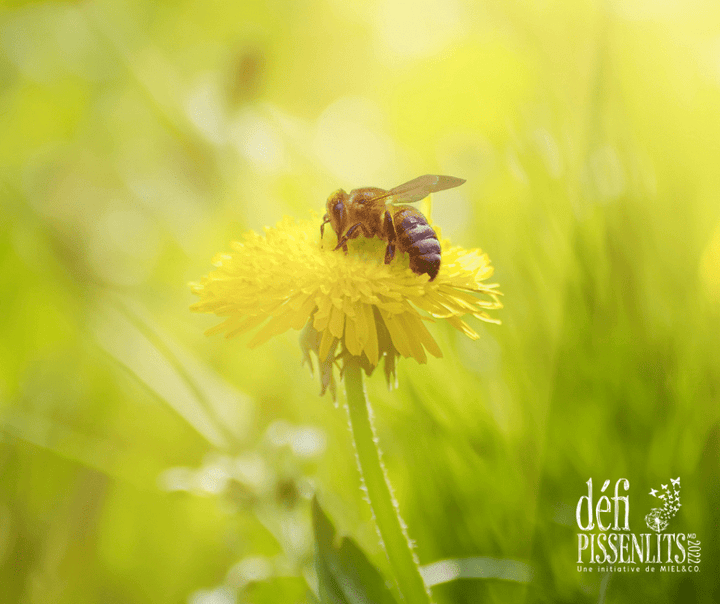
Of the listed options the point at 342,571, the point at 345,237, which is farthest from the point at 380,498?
the point at 345,237

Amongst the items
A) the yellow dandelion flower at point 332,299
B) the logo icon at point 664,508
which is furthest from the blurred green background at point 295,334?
the yellow dandelion flower at point 332,299

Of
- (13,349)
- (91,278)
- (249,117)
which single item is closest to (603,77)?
(249,117)

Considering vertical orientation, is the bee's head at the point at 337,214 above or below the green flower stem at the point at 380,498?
above

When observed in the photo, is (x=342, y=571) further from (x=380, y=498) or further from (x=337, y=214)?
(x=337, y=214)

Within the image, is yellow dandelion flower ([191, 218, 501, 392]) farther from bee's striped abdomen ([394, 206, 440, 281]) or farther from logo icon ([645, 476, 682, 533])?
logo icon ([645, 476, 682, 533])

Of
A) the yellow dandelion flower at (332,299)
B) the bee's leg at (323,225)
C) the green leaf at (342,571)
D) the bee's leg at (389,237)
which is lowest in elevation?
the green leaf at (342,571)

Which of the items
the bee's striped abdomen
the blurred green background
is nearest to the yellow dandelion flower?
the bee's striped abdomen

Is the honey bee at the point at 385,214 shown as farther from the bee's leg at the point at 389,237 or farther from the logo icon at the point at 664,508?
the logo icon at the point at 664,508

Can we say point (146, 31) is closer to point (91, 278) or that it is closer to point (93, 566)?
point (91, 278)
